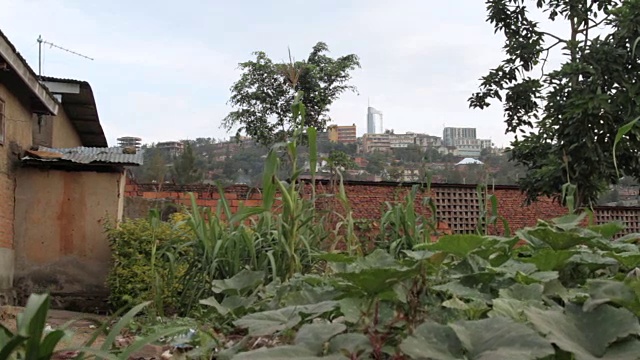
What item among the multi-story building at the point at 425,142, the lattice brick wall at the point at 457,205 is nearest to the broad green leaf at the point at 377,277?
the multi-story building at the point at 425,142

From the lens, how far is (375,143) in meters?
21.7

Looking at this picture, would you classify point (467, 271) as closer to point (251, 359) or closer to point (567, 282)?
point (567, 282)

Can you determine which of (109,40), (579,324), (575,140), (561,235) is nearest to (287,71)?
(561,235)

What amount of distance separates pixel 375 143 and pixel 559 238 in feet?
66.2

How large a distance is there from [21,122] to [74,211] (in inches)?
44.6

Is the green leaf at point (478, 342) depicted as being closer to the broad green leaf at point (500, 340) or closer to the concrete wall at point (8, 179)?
the broad green leaf at point (500, 340)

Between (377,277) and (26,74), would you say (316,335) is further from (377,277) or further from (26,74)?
(26,74)

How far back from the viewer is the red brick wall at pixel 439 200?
939cm

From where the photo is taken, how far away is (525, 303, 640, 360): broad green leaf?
1.03m

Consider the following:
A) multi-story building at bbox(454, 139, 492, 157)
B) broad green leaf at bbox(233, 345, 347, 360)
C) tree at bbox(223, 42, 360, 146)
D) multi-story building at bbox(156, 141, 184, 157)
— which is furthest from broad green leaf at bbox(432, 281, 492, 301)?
multi-story building at bbox(156, 141, 184, 157)

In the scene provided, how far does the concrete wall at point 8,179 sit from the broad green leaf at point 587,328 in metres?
6.09

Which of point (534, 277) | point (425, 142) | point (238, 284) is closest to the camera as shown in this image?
point (534, 277)

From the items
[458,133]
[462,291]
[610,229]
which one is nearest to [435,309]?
[462,291]

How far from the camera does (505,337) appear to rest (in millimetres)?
991
